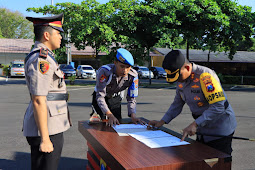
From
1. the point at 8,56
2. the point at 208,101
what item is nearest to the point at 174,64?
the point at 208,101

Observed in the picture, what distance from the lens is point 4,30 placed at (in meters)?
51.6

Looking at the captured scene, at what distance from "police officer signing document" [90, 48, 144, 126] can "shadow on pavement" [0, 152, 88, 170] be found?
1.05 metres

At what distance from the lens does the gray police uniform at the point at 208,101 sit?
2205 millimetres

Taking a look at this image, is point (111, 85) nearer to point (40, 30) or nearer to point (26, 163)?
point (40, 30)

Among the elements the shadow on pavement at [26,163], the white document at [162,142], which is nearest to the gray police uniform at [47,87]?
the white document at [162,142]

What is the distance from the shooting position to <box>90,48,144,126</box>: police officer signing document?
3.06m

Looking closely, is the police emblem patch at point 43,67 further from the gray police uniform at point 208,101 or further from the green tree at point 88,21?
the green tree at point 88,21

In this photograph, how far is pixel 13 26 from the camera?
5200 cm

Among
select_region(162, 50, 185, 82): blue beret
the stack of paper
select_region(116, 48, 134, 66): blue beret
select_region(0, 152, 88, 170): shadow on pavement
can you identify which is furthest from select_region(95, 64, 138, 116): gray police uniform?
select_region(0, 152, 88, 170): shadow on pavement

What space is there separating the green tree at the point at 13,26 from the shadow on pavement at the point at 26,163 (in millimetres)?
51726

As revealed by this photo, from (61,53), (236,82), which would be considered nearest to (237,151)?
(61,53)

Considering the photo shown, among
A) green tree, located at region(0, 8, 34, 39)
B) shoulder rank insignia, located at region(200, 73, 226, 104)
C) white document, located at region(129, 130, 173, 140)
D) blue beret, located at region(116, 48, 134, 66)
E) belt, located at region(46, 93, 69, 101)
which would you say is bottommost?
white document, located at region(129, 130, 173, 140)

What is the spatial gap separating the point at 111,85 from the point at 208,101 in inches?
58.9

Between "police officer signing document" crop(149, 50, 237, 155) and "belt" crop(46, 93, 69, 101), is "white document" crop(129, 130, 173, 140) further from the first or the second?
"belt" crop(46, 93, 69, 101)
